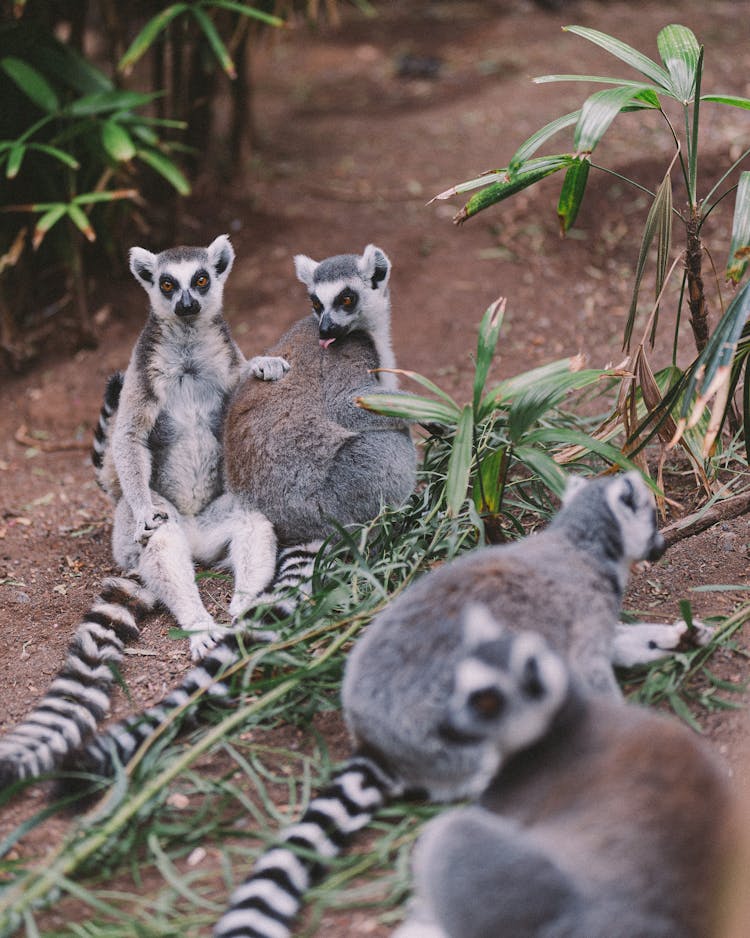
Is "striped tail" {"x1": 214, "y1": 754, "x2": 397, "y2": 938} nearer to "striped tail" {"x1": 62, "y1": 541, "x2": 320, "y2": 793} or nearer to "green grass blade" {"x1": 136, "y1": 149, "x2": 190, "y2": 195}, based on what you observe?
"striped tail" {"x1": 62, "y1": 541, "x2": 320, "y2": 793}

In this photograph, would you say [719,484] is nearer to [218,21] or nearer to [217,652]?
[217,652]

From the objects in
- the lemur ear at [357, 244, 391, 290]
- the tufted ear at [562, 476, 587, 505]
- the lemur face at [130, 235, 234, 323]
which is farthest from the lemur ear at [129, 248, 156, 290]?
the tufted ear at [562, 476, 587, 505]

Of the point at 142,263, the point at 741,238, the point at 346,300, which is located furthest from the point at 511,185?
the point at 142,263

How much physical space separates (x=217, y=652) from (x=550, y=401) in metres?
1.40

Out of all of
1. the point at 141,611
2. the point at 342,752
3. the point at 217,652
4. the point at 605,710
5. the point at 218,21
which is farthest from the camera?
the point at 218,21

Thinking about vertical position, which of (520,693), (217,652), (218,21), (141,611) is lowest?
(141,611)

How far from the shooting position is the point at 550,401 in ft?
10.9

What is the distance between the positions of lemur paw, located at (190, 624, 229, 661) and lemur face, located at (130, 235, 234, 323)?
134 centimetres

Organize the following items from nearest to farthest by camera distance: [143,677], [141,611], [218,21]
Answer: [143,677] → [141,611] → [218,21]

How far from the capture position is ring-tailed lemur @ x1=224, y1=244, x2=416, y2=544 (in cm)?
398

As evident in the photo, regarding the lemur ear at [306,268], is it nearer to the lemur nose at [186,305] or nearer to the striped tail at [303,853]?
the lemur nose at [186,305]

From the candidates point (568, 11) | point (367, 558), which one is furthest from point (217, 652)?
point (568, 11)

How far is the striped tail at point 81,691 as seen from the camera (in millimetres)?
2812

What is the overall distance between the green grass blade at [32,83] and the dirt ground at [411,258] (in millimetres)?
1415
